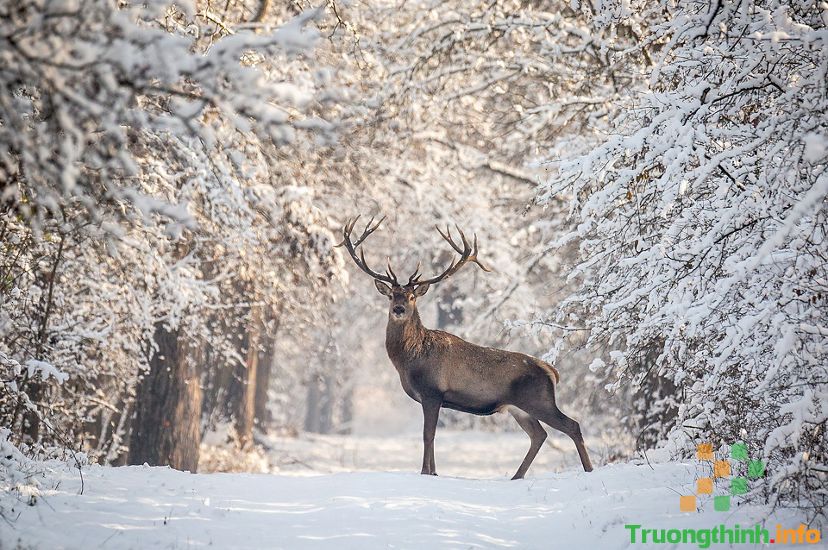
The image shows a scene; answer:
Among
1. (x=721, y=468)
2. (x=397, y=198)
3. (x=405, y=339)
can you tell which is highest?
(x=397, y=198)

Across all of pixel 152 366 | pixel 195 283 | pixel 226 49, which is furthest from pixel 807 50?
pixel 152 366

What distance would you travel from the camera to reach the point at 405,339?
9344 millimetres

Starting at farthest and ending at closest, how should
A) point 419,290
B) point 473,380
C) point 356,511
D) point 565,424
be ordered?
1. point 419,290
2. point 473,380
3. point 565,424
4. point 356,511

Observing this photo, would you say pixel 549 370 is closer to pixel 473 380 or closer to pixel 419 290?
pixel 473 380

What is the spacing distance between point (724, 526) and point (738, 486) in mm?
649

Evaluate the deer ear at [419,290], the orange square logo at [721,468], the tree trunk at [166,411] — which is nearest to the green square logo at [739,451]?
the orange square logo at [721,468]

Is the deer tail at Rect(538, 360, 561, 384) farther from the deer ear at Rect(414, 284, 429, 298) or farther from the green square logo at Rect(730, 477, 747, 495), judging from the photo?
the green square logo at Rect(730, 477, 747, 495)

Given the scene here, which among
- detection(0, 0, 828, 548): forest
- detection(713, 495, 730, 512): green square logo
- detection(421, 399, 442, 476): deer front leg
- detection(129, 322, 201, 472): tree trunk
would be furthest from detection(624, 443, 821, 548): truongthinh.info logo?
detection(129, 322, 201, 472): tree trunk

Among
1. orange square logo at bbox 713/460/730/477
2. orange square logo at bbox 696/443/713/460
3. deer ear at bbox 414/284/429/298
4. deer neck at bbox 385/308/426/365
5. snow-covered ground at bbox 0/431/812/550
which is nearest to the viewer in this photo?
snow-covered ground at bbox 0/431/812/550

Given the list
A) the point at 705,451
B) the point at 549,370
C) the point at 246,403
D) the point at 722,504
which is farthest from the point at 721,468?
the point at 246,403

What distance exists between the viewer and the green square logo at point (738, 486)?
19.3 feet

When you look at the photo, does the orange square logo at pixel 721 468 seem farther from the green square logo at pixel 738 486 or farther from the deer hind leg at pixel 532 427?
the deer hind leg at pixel 532 427

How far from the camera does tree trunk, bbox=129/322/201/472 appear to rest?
9.78 m

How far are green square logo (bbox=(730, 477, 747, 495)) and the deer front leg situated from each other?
10.8 ft
